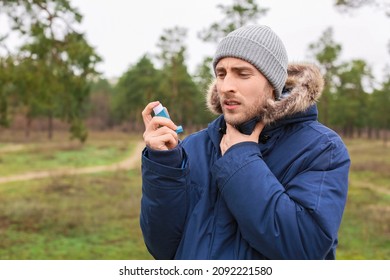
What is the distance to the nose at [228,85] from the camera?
5.26 feet

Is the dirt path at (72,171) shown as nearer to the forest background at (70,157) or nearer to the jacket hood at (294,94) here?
the forest background at (70,157)

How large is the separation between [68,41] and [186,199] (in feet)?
28.3

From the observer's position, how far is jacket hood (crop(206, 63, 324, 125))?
162cm

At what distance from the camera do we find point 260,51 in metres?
1.64

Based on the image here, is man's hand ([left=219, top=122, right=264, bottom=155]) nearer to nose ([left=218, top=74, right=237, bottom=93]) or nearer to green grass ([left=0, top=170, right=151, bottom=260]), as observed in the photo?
nose ([left=218, top=74, right=237, bottom=93])

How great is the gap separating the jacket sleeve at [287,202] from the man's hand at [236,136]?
2.0 inches

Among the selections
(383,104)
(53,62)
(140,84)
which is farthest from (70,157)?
(383,104)

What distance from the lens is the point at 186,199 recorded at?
65.6 inches

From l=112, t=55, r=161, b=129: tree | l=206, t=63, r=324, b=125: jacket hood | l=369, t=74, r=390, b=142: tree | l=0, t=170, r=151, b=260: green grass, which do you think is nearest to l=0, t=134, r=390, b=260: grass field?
l=0, t=170, r=151, b=260: green grass

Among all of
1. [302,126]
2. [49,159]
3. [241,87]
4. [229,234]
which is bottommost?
[49,159]

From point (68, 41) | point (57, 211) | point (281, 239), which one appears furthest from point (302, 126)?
point (57, 211)

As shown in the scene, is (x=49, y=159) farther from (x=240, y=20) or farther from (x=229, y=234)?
(x=229, y=234)

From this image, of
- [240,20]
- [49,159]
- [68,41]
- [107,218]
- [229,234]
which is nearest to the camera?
[229,234]

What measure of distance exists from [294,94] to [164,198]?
0.62 meters
